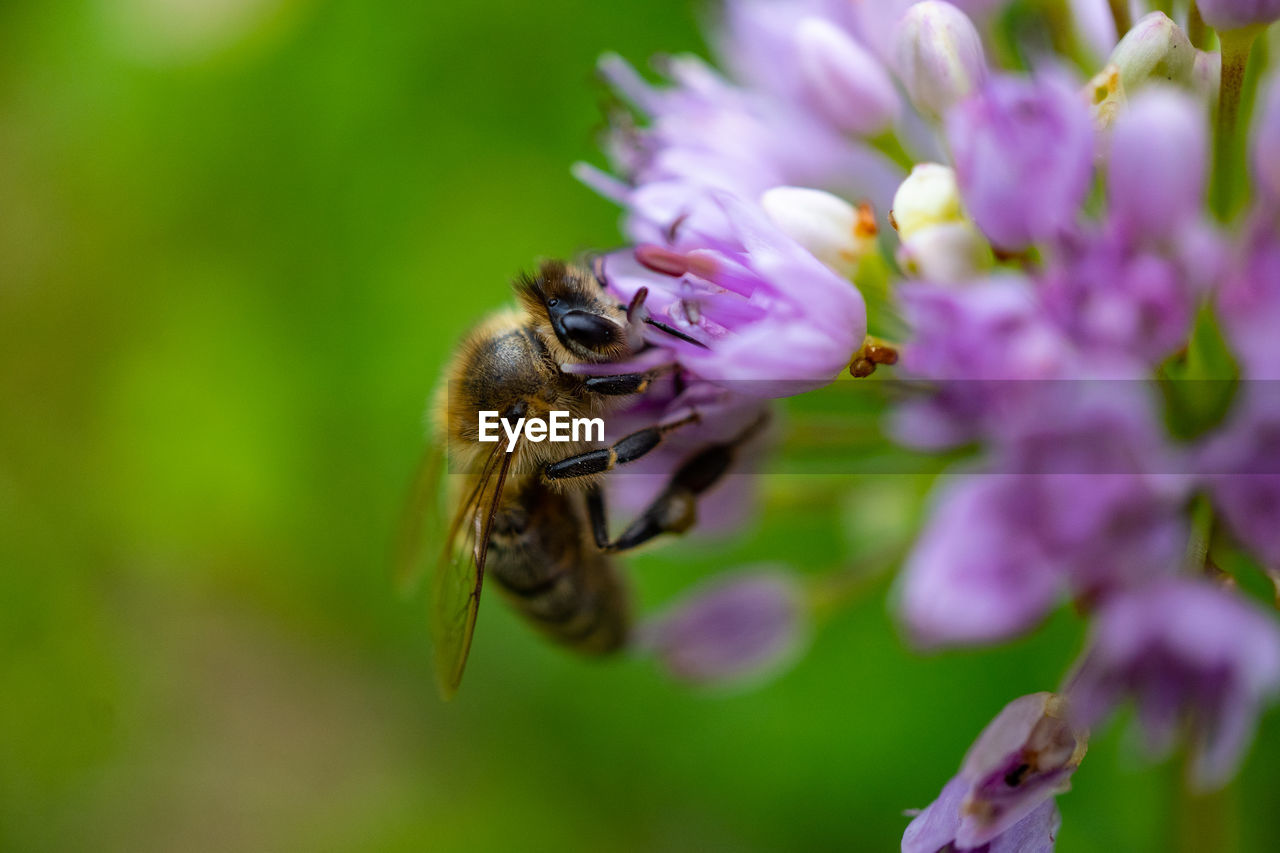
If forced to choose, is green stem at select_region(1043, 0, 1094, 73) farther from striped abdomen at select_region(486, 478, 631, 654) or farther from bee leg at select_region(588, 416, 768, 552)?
striped abdomen at select_region(486, 478, 631, 654)

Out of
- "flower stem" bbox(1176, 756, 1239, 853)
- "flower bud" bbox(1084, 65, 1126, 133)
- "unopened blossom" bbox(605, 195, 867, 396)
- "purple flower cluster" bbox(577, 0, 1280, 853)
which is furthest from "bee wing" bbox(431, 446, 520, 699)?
"flower stem" bbox(1176, 756, 1239, 853)

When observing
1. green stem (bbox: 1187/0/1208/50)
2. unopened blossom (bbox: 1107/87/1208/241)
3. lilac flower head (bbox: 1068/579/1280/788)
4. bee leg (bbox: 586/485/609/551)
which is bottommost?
lilac flower head (bbox: 1068/579/1280/788)

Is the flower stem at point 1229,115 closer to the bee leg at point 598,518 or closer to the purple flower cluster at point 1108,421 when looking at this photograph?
the purple flower cluster at point 1108,421

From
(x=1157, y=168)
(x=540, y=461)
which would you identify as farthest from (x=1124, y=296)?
(x=540, y=461)

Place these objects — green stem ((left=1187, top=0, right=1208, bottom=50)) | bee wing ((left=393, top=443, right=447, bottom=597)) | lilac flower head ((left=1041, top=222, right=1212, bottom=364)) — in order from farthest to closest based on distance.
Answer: bee wing ((left=393, top=443, right=447, bottom=597)) < green stem ((left=1187, top=0, right=1208, bottom=50)) < lilac flower head ((left=1041, top=222, right=1212, bottom=364))

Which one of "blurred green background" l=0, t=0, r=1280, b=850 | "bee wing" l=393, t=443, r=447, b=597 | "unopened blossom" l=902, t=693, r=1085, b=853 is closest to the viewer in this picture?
"unopened blossom" l=902, t=693, r=1085, b=853
